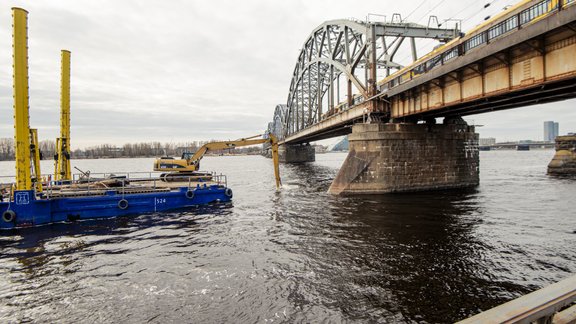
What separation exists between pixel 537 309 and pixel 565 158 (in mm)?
54911

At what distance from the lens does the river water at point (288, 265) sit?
8.36 metres

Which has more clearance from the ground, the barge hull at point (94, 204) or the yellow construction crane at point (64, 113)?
the yellow construction crane at point (64, 113)

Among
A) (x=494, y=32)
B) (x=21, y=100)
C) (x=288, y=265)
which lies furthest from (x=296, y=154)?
(x=288, y=265)

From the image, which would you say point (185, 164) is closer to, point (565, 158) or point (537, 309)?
point (537, 309)

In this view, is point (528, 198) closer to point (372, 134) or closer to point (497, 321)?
point (372, 134)

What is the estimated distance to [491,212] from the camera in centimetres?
1962

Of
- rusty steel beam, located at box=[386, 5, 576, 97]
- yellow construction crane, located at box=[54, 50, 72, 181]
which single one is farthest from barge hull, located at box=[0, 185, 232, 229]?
rusty steel beam, located at box=[386, 5, 576, 97]

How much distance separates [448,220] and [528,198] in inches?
480

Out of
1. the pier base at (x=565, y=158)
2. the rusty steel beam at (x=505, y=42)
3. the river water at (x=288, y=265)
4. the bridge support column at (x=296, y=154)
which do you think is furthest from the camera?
the bridge support column at (x=296, y=154)

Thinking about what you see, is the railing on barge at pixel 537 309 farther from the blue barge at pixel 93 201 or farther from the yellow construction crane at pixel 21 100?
the blue barge at pixel 93 201

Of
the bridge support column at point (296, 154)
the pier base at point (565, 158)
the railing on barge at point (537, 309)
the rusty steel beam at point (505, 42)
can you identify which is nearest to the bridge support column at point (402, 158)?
the rusty steel beam at point (505, 42)

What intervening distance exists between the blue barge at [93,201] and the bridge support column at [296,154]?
89167 mm

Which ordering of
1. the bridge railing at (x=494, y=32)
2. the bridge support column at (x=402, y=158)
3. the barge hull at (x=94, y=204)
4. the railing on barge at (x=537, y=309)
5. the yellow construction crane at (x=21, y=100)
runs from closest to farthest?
the railing on barge at (x=537, y=309) → the bridge railing at (x=494, y=32) → the yellow construction crane at (x=21, y=100) → the barge hull at (x=94, y=204) → the bridge support column at (x=402, y=158)

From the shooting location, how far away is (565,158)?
4416cm
